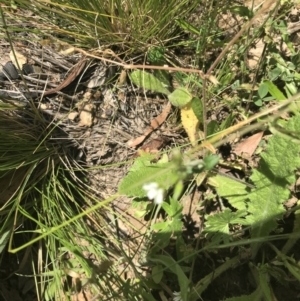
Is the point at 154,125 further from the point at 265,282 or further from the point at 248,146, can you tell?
the point at 265,282

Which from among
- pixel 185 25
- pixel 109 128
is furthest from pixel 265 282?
pixel 185 25

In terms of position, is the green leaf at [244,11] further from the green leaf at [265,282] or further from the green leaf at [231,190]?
the green leaf at [265,282]

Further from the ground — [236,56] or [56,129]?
[236,56]

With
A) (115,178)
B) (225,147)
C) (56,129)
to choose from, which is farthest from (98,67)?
(225,147)

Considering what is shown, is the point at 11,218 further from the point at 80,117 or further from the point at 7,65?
the point at 7,65

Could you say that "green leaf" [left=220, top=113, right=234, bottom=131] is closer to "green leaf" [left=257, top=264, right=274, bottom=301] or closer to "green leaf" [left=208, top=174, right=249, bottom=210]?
"green leaf" [left=208, top=174, right=249, bottom=210]

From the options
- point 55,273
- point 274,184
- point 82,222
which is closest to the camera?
point 274,184
